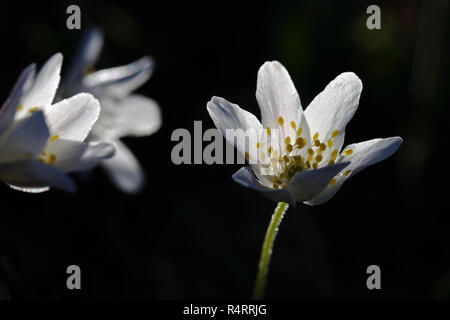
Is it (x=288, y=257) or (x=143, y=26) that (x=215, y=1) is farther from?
(x=288, y=257)

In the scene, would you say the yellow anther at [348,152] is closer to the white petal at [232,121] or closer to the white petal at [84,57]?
the white petal at [232,121]

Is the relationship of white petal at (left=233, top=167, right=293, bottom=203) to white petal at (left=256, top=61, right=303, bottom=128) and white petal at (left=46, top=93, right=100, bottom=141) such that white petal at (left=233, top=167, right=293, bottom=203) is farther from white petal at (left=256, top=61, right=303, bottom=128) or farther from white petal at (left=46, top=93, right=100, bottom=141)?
white petal at (left=46, top=93, right=100, bottom=141)

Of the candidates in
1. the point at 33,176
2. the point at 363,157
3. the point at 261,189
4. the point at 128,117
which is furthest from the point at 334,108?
the point at 128,117

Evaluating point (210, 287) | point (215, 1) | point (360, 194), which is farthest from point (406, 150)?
point (215, 1)

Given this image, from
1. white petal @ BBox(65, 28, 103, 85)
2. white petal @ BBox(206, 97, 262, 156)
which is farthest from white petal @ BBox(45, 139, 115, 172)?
white petal @ BBox(65, 28, 103, 85)

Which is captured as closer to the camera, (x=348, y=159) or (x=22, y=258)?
(x=348, y=159)

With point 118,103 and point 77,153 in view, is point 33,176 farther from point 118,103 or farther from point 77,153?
point 118,103
